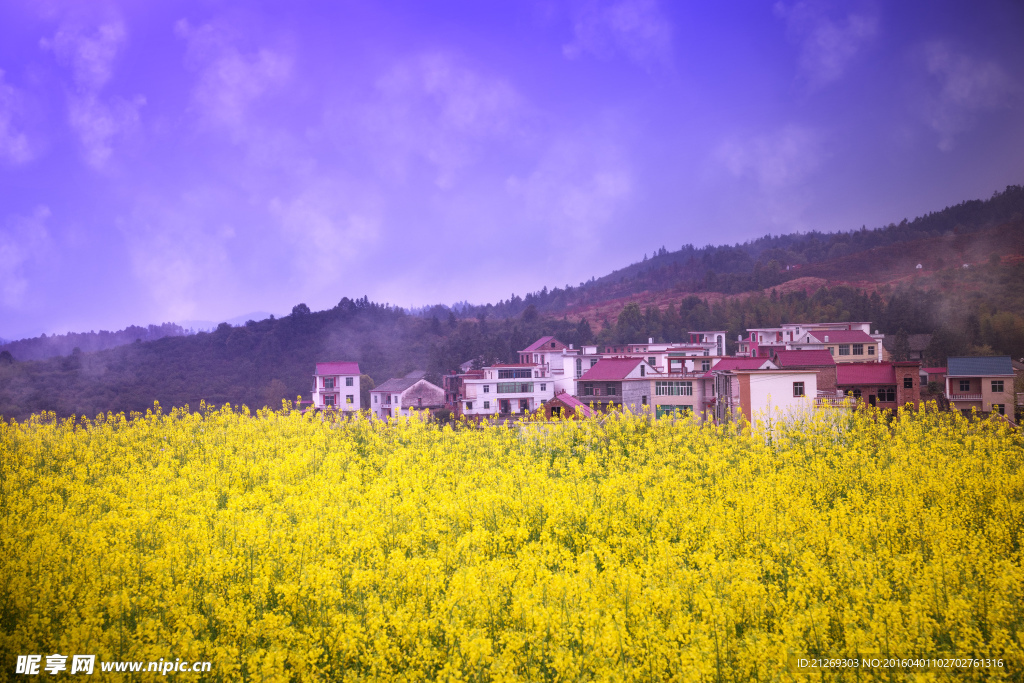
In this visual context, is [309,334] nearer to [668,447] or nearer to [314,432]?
[314,432]

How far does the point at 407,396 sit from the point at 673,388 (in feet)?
65.9

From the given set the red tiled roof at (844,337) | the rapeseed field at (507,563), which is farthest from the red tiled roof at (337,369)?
the red tiled roof at (844,337)

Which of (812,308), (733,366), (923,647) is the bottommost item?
(923,647)

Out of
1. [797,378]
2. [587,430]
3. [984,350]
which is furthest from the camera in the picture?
[984,350]

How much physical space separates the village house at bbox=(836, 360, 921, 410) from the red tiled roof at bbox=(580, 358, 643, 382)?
424 inches

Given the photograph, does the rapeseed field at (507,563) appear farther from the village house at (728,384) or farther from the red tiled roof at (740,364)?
the red tiled roof at (740,364)

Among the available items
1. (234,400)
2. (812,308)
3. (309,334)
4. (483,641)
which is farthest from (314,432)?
(812,308)

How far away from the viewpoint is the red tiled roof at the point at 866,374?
29.8 m

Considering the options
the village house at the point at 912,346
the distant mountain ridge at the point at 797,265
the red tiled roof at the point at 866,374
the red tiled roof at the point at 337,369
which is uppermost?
the distant mountain ridge at the point at 797,265

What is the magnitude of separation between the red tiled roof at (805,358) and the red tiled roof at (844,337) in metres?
14.2

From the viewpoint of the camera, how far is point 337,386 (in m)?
44.0

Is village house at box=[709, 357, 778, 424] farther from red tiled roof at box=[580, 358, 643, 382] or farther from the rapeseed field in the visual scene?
A: the rapeseed field

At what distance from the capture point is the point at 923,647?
6.66 metres

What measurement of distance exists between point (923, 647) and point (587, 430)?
37.3ft
